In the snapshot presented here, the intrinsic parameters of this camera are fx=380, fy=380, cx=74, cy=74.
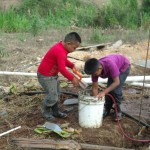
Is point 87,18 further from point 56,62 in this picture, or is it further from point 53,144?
point 53,144

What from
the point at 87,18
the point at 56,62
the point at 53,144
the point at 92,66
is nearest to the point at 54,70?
the point at 56,62

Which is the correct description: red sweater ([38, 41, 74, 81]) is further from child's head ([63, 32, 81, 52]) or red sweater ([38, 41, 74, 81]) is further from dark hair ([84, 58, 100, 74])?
dark hair ([84, 58, 100, 74])

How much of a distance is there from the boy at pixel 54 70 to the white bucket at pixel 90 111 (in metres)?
0.25

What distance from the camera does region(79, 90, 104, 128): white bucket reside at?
4.95 m

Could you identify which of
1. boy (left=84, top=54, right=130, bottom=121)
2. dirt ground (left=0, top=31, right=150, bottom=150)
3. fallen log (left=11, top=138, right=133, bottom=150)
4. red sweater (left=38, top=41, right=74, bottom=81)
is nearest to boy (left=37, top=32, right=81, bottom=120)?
red sweater (left=38, top=41, right=74, bottom=81)

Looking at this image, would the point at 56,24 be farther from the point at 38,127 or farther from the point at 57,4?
the point at 38,127

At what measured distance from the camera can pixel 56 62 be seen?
16.9 ft

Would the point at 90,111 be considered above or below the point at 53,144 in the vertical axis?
above

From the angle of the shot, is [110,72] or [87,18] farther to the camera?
[87,18]

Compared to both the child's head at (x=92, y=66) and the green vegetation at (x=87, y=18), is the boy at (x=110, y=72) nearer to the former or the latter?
the child's head at (x=92, y=66)

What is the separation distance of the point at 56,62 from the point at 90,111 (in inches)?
31.6

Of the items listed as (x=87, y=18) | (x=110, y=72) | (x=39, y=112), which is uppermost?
(x=110, y=72)

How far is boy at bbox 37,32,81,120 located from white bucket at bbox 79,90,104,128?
0.25m

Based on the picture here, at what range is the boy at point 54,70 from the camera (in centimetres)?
495
